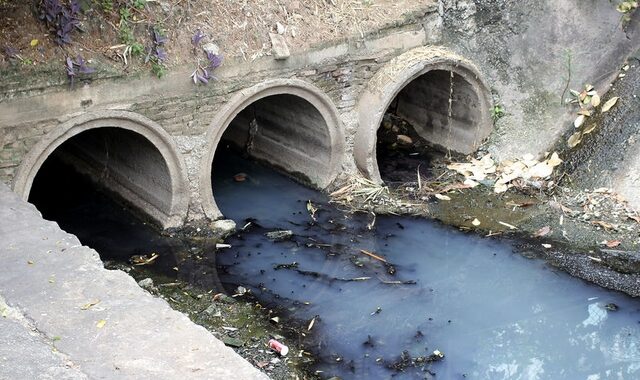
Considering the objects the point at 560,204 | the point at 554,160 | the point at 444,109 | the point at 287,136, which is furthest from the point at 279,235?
the point at 554,160

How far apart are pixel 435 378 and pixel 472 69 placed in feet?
18.3

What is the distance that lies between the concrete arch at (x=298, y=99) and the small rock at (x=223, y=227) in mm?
107

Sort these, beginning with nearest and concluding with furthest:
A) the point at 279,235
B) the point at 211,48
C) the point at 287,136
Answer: the point at 211,48 < the point at 279,235 < the point at 287,136

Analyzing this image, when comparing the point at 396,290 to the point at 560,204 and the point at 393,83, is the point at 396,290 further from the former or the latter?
the point at 393,83

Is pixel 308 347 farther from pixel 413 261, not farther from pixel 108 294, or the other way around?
pixel 108 294

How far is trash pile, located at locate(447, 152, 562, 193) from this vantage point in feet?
39.8

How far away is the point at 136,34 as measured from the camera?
10414mm

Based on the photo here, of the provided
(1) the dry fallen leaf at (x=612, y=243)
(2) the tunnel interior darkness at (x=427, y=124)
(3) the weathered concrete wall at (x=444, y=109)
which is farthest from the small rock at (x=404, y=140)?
(1) the dry fallen leaf at (x=612, y=243)

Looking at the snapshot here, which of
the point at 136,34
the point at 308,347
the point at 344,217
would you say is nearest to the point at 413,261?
the point at 344,217

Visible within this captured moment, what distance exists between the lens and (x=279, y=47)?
11.2 meters

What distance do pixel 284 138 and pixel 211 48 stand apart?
9.13 ft

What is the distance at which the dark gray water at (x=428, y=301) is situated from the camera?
8797 millimetres

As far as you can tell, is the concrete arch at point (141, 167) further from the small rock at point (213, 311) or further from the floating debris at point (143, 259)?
the small rock at point (213, 311)

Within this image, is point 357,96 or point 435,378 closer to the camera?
point 435,378
